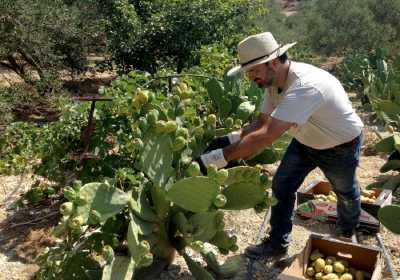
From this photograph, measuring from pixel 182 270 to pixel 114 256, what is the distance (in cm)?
71

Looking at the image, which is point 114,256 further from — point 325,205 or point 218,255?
point 325,205

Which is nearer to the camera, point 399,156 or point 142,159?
point 142,159

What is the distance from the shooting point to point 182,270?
10.7 ft

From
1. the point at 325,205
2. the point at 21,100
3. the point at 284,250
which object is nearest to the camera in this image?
the point at 284,250

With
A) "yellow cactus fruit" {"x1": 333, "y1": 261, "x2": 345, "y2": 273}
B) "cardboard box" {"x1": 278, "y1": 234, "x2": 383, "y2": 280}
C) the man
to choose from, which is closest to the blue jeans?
the man

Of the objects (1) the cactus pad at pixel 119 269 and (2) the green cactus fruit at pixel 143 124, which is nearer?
(1) the cactus pad at pixel 119 269

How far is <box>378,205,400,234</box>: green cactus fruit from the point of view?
269cm

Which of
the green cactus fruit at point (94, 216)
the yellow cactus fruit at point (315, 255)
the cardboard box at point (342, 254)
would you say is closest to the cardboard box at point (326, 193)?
the cardboard box at point (342, 254)

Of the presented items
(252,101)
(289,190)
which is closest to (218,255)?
(289,190)

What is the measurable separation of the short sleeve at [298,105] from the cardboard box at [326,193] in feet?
5.36

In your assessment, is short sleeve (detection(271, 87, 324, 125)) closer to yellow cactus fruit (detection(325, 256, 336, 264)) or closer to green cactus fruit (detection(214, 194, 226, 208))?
green cactus fruit (detection(214, 194, 226, 208))

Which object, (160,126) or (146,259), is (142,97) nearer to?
(160,126)

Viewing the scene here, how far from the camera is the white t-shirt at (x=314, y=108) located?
8.73ft

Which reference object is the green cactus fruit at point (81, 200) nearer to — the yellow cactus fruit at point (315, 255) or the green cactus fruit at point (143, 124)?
the green cactus fruit at point (143, 124)
